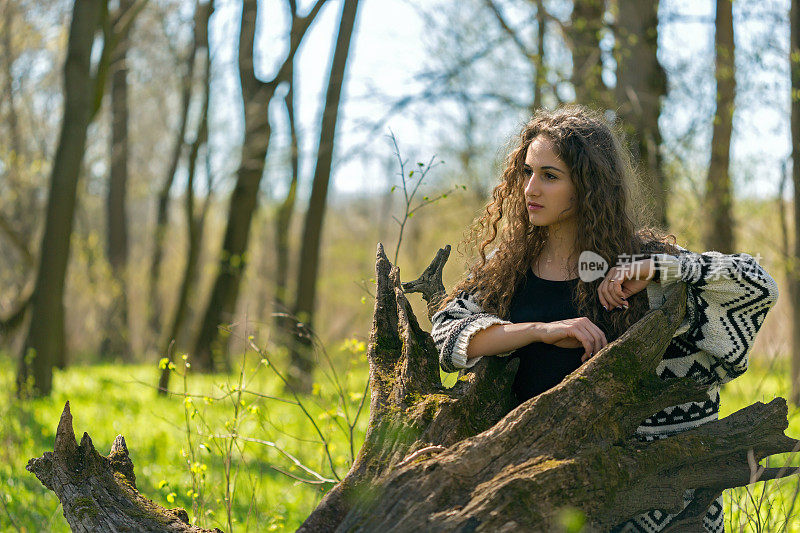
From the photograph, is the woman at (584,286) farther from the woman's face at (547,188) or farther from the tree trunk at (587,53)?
the tree trunk at (587,53)

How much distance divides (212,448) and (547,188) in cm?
340

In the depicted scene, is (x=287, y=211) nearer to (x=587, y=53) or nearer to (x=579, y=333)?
(x=587, y=53)

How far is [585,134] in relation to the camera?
2.84 meters

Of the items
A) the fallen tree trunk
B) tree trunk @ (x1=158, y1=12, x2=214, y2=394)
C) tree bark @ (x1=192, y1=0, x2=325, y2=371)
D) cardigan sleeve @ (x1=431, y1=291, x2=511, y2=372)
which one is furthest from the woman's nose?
tree trunk @ (x1=158, y1=12, x2=214, y2=394)

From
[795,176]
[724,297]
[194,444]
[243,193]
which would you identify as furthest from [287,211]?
[724,297]

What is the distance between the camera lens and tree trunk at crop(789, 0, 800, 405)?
256 inches

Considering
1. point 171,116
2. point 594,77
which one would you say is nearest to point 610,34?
point 594,77

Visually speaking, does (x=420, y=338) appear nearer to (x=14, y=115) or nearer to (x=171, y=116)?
(x=14, y=115)

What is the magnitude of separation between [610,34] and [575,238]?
5918 mm

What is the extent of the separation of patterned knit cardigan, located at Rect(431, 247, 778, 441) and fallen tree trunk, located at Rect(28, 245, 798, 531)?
0.25 feet

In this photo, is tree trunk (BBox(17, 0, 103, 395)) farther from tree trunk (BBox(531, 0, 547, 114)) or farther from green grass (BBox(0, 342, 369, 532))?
tree trunk (BBox(531, 0, 547, 114))

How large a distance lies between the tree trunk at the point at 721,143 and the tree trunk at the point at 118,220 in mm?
11604

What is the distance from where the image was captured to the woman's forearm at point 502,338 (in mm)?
2615

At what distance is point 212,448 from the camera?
17.1 feet
